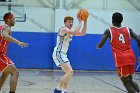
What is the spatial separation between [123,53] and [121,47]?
0.12 meters

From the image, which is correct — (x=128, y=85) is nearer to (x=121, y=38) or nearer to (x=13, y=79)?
(x=121, y=38)

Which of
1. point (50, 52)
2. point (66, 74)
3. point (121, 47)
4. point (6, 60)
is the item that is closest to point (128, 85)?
point (121, 47)

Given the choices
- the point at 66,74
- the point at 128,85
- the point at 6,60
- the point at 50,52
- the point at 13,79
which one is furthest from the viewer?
the point at 50,52

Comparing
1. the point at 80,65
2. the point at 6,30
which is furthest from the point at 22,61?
the point at 6,30

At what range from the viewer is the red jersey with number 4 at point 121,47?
20.4ft

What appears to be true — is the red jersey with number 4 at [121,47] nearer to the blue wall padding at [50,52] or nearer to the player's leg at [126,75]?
the player's leg at [126,75]

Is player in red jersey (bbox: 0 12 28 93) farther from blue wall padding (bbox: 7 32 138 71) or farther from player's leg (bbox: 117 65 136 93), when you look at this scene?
blue wall padding (bbox: 7 32 138 71)

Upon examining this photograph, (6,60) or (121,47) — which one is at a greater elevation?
(121,47)

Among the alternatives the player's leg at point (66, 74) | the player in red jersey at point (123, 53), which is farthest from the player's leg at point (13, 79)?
the player in red jersey at point (123, 53)

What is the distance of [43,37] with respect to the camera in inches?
624

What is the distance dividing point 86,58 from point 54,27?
6.81ft

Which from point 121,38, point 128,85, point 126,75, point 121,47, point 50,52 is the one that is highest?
point 121,38

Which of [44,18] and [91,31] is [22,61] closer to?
[44,18]

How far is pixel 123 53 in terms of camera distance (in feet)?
20.5
